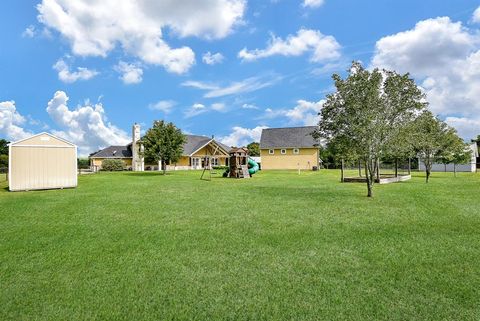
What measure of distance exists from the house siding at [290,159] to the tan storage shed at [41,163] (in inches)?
1256

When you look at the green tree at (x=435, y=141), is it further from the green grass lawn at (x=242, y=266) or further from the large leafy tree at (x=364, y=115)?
the green grass lawn at (x=242, y=266)

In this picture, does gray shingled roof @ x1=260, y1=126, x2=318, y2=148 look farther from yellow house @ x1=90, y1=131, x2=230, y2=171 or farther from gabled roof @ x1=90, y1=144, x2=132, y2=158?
gabled roof @ x1=90, y1=144, x2=132, y2=158

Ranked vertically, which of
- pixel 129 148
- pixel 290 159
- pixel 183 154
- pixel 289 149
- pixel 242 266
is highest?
pixel 129 148

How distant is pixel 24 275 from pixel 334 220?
693 centimetres

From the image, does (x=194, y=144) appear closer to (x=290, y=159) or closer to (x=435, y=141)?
(x=290, y=159)

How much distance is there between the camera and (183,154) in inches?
1919

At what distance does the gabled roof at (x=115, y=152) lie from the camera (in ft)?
180

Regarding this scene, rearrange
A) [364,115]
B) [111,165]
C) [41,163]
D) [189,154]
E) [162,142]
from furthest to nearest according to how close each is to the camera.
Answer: [189,154]
[111,165]
[162,142]
[41,163]
[364,115]

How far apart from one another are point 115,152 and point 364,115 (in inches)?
1931

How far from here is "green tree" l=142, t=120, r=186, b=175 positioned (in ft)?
113

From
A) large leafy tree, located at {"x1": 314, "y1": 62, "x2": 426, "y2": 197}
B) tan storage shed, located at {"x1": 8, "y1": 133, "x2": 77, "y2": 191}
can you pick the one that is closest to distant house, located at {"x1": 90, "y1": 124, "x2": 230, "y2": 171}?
tan storage shed, located at {"x1": 8, "y1": 133, "x2": 77, "y2": 191}

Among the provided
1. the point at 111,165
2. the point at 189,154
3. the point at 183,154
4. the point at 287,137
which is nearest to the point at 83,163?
the point at 111,165

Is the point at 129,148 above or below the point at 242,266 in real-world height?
above

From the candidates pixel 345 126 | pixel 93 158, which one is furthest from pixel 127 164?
pixel 345 126
